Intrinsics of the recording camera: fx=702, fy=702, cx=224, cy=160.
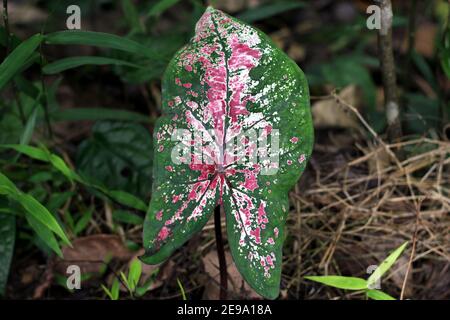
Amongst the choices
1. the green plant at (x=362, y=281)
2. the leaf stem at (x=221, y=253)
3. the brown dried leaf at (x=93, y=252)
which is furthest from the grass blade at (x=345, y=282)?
the brown dried leaf at (x=93, y=252)

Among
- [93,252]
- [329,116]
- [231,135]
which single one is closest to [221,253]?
[231,135]

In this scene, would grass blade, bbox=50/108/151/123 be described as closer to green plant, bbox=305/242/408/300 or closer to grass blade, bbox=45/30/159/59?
grass blade, bbox=45/30/159/59

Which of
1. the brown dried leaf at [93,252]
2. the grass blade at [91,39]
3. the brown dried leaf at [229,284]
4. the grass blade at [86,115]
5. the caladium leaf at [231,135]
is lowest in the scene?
the brown dried leaf at [229,284]

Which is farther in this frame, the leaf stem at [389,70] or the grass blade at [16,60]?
the leaf stem at [389,70]

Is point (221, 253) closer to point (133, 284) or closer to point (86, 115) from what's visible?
point (133, 284)

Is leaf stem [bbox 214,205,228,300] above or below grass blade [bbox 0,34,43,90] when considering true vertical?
below

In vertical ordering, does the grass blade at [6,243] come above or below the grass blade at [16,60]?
below

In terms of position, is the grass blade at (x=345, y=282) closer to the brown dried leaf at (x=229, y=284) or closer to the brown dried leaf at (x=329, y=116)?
the brown dried leaf at (x=229, y=284)

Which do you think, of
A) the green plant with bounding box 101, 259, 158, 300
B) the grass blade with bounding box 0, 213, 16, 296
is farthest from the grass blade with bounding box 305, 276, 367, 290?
the grass blade with bounding box 0, 213, 16, 296

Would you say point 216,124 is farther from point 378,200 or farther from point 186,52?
point 378,200
